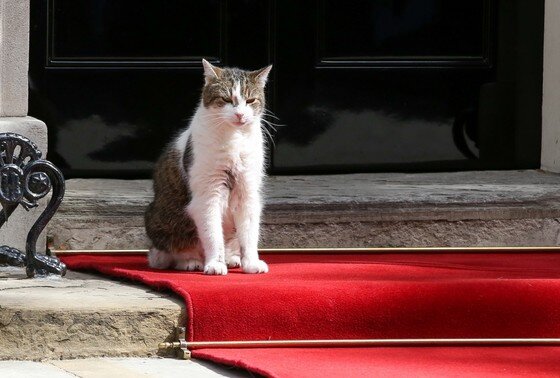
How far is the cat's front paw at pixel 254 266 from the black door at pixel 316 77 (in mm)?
1508

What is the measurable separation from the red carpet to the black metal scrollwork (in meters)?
0.40

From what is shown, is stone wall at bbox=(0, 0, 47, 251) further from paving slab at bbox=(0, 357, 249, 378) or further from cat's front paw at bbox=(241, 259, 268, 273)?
paving slab at bbox=(0, 357, 249, 378)

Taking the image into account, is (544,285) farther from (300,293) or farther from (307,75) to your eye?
(307,75)

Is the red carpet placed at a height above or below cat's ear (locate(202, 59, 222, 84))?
below

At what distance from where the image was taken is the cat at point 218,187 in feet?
17.6

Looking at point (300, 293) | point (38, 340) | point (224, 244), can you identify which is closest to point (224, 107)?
point (224, 244)

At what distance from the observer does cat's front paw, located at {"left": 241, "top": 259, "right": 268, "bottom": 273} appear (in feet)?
17.3

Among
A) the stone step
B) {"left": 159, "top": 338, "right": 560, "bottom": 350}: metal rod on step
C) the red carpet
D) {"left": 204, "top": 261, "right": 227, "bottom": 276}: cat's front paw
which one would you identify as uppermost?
the stone step

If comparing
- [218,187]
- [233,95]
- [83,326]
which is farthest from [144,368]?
[233,95]

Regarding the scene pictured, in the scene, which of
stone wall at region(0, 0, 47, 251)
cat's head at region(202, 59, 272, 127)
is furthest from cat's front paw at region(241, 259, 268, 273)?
stone wall at region(0, 0, 47, 251)

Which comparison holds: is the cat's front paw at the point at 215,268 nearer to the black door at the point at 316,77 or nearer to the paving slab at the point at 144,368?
the paving slab at the point at 144,368

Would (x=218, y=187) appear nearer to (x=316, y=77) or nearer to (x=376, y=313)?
(x=376, y=313)

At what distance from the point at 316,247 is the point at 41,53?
1606mm

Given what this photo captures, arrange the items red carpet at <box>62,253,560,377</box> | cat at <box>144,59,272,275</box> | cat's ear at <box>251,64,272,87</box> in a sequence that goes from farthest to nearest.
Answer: cat's ear at <box>251,64,272,87</box>
cat at <box>144,59,272,275</box>
red carpet at <box>62,253,560,377</box>
